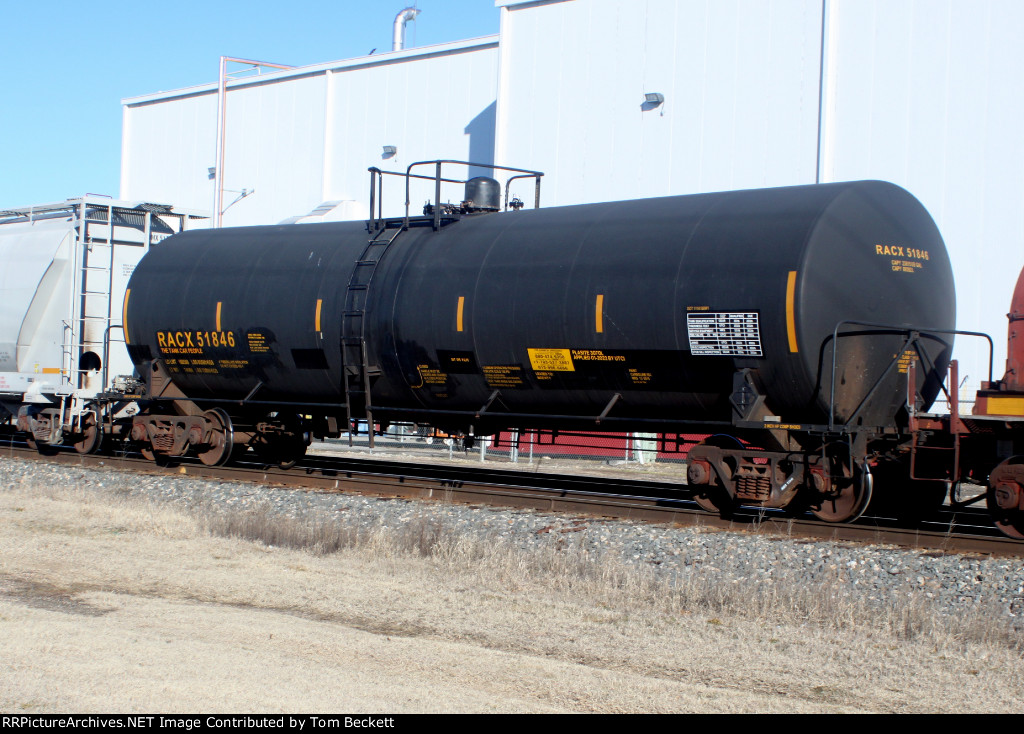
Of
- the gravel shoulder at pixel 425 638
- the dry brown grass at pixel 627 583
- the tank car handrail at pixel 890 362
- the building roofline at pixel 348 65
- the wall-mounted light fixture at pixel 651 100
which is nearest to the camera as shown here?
the gravel shoulder at pixel 425 638

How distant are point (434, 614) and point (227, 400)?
8.57 meters

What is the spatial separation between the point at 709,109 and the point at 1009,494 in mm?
15248

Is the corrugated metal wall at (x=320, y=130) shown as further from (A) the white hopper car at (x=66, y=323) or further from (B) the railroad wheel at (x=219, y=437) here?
(B) the railroad wheel at (x=219, y=437)

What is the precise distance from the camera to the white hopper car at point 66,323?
17.4 meters

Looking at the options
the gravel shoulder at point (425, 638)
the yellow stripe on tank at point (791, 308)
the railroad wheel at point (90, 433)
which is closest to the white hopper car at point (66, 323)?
the railroad wheel at point (90, 433)

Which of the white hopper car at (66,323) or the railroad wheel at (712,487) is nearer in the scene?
the railroad wheel at (712,487)

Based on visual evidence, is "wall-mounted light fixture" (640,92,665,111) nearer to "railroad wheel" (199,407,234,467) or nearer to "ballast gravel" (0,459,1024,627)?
"railroad wheel" (199,407,234,467)

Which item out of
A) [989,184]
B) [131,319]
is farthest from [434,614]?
[989,184]

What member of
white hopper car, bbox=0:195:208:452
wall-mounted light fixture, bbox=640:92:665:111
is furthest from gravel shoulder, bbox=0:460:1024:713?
wall-mounted light fixture, bbox=640:92:665:111

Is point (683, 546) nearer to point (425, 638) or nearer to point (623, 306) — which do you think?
point (623, 306)

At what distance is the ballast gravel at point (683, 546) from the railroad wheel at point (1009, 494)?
1267 mm

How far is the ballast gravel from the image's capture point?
340 inches
